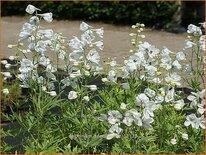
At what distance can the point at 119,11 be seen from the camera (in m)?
12.3

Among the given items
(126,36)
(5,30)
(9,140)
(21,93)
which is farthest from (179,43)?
(9,140)

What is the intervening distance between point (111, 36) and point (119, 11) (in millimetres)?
1308

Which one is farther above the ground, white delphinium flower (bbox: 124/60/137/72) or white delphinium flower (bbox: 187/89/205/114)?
white delphinium flower (bbox: 124/60/137/72)

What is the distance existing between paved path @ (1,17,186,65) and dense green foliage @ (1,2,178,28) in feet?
0.80

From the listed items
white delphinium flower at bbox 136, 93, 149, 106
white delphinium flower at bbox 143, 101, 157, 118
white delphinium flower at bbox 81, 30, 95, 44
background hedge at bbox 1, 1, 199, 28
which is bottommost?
background hedge at bbox 1, 1, 199, 28

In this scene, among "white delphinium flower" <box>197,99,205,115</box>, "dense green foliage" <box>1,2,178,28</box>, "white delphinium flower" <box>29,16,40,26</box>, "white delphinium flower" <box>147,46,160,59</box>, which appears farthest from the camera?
"dense green foliage" <box>1,2,178,28</box>

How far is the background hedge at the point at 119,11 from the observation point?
1191 cm

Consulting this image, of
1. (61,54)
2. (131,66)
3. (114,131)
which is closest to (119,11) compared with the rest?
(61,54)

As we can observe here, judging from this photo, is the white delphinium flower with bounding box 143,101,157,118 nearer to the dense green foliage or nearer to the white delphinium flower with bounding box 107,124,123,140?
the white delphinium flower with bounding box 107,124,123,140

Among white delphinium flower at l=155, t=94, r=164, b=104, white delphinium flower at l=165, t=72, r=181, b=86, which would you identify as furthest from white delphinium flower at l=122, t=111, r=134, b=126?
white delphinium flower at l=165, t=72, r=181, b=86

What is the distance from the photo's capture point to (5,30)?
471 inches

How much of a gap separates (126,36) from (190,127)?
7973 mm

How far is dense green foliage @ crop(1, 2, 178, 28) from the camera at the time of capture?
11914mm

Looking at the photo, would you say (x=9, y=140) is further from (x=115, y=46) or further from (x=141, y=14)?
(x=141, y=14)
